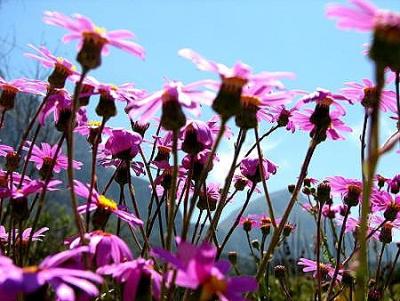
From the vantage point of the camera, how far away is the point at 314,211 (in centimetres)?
241

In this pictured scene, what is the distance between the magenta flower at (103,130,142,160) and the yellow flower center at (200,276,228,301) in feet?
2.35

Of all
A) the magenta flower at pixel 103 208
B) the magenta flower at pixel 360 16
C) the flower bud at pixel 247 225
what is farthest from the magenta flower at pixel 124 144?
the flower bud at pixel 247 225

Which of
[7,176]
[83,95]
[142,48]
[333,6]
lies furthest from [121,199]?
[333,6]

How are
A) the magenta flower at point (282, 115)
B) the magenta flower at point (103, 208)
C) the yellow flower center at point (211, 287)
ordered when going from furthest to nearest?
1. the magenta flower at point (282, 115)
2. the magenta flower at point (103, 208)
3. the yellow flower center at point (211, 287)

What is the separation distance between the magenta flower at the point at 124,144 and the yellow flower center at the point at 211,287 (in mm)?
715

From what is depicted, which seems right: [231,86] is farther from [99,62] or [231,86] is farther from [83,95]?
[83,95]

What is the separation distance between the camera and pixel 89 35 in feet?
3.42

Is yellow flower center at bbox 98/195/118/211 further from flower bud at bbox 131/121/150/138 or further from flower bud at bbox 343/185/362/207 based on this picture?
flower bud at bbox 343/185/362/207

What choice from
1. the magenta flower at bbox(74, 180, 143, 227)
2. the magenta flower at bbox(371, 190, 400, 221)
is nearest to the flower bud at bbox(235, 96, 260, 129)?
the magenta flower at bbox(74, 180, 143, 227)

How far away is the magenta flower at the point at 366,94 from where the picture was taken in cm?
151

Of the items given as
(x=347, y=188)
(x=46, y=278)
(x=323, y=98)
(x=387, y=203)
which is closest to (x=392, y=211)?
(x=387, y=203)

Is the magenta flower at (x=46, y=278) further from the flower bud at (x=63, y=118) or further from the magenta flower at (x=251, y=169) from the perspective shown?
the magenta flower at (x=251, y=169)

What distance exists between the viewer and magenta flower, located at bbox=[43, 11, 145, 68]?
103cm

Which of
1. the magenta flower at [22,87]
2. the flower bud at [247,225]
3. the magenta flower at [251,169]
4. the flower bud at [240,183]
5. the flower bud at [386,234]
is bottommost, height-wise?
the flower bud at [247,225]
